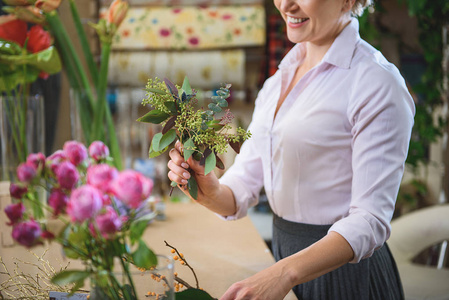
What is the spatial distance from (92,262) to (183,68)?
1785 mm

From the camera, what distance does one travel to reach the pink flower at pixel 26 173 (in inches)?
21.5

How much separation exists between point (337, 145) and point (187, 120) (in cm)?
42

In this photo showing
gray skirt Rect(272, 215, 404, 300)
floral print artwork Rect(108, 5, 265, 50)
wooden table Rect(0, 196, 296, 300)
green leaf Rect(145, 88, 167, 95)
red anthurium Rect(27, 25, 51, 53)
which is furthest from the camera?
floral print artwork Rect(108, 5, 265, 50)

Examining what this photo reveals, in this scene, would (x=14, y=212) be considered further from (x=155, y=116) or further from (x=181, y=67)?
(x=181, y=67)

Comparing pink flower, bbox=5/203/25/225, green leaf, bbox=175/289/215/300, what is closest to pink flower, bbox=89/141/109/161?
pink flower, bbox=5/203/25/225

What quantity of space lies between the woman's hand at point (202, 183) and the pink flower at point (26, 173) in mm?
352

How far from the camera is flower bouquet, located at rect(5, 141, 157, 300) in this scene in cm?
50

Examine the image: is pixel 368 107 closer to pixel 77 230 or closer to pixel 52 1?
pixel 77 230

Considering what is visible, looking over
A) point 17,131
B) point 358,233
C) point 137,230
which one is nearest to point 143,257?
point 137,230

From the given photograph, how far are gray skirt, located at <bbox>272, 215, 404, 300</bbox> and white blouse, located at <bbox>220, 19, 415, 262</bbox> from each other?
3cm

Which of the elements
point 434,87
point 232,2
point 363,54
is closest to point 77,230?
point 363,54

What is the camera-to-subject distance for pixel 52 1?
4.25 ft

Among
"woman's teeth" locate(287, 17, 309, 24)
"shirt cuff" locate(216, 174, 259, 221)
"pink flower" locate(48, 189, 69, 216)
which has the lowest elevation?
"shirt cuff" locate(216, 174, 259, 221)

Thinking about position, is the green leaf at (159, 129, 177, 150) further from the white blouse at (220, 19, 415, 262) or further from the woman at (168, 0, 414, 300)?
the white blouse at (220, 19, 415, 262)
